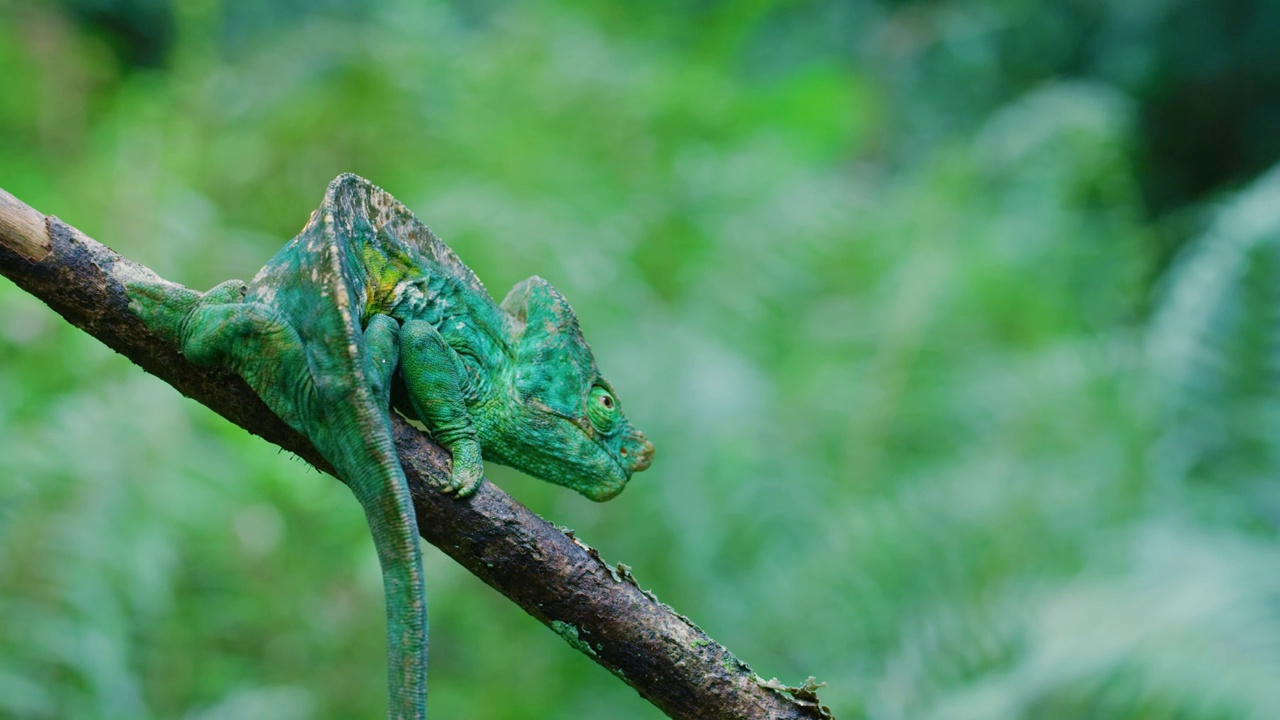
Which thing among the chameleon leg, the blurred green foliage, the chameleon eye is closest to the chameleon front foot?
the chameleon leg

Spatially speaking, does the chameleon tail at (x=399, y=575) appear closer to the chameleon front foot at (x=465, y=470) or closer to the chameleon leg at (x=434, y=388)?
the chameleon front foot at (x=465, y=470)

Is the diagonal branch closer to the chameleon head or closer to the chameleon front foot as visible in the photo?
the chameleon front foot

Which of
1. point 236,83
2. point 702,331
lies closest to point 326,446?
point 702,331

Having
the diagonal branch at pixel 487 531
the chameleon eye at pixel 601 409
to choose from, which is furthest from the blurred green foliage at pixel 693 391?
the chameleon eye at pixel 601 409

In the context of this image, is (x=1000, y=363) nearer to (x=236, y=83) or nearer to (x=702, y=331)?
(x=702, y=331)

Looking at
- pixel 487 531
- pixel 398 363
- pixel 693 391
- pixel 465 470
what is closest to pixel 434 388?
pixel 398 363

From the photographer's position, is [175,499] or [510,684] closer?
[175,499]
